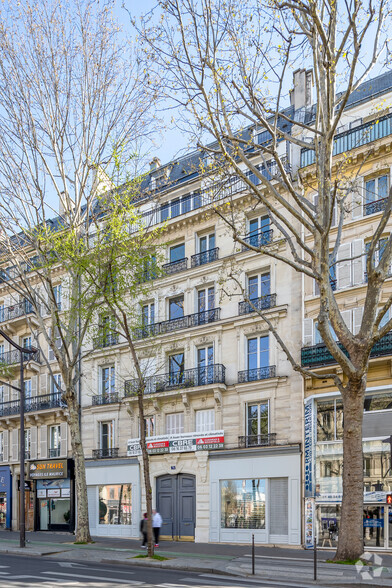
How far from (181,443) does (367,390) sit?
846 cm

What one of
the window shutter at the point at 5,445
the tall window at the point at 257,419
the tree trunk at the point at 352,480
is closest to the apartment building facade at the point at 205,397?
the tall window at the point at 257,419

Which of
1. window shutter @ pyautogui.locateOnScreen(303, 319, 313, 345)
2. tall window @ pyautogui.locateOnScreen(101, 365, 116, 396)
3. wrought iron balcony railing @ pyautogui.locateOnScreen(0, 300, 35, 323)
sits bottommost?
tall window @ pyautogui.locateOnScreen(101, 365, 116, 396)

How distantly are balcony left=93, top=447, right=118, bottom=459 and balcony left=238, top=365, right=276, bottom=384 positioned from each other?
7582 millimetres

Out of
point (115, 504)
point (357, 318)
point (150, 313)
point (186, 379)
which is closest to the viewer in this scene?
point (357, 318)

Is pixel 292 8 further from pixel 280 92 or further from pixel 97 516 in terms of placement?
pixel 97 516

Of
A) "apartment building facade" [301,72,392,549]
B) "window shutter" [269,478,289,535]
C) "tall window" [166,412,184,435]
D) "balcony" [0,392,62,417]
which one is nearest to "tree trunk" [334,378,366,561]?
"apartment building facade" [301,72,392,549]

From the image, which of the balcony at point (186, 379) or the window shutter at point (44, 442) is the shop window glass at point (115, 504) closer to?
the balcony at point (186, 379)

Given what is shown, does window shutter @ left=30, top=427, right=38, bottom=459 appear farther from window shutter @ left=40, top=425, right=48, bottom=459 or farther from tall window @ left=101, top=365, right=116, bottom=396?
tall window @ left=101, top=365, right=116, bottom=396

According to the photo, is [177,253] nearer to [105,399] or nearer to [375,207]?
[105,399]

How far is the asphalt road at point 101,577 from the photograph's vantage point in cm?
1330

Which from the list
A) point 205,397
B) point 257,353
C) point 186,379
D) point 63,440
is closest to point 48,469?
point 63,440

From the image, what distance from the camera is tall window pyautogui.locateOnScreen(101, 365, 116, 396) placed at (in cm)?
3120

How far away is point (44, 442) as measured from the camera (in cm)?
3406

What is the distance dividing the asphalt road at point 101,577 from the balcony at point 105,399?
12.7 m
